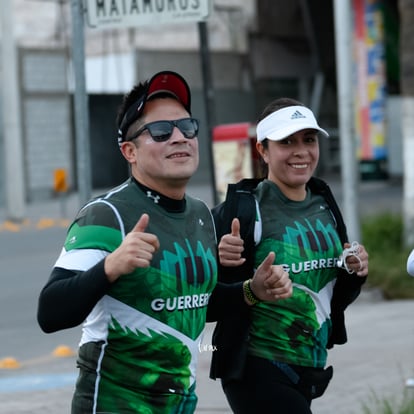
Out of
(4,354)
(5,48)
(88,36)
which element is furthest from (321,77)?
(4,354)

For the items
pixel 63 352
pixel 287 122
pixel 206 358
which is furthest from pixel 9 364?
pixel 287 122

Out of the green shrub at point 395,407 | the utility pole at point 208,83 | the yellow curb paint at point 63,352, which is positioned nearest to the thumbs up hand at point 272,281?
the green shrub at point 395,407

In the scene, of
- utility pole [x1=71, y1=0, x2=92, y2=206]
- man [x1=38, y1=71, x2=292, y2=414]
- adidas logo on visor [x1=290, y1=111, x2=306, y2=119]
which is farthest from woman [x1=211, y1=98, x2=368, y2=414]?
utility pole [x1=71, y1=0, x2=92, y2=206]

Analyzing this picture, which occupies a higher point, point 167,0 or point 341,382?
point 167,0

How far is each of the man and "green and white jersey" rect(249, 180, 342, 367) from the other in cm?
79

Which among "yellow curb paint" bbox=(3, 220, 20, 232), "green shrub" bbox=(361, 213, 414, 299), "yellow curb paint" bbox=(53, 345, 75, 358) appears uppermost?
"green shrub" bbox=(361, 213, 414, 299)

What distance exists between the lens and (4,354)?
1005 cm

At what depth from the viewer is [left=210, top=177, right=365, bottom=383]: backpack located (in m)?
4.62

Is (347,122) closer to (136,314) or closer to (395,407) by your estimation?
(395,407)

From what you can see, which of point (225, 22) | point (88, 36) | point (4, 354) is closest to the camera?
point (4, 354)

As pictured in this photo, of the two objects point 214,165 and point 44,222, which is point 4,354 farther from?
point 44,222

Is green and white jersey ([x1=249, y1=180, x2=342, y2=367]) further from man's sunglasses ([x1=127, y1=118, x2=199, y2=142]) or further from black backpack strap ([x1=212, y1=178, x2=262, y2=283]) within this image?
man's sunglasses ([x1=127, y1=118, x2=199, y2=142])

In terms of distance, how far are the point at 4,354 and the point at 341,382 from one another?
3.37m

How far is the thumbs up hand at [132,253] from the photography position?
335 cm
